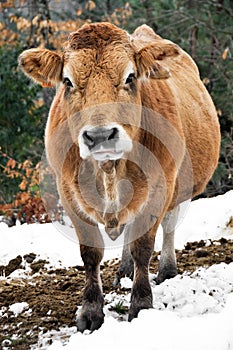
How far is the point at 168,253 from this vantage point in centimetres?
613

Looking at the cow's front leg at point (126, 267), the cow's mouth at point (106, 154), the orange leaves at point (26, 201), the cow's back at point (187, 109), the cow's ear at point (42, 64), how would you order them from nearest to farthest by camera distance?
the cow's mouth at point (106, 154), the cow's ear at point (42, 64), the cow's back at point (187, 109), the cow's front leg at point (126, 267), the orange leaves at point (26, 201)

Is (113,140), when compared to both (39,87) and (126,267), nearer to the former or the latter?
(126,267)

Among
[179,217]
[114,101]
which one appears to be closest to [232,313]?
[114,101]

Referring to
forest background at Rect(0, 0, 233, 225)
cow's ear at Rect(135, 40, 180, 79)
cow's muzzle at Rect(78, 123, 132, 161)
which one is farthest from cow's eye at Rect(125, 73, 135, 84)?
forest background at Rect(0, 0, 233, 225)

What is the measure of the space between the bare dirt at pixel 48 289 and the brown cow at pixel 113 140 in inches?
13.1

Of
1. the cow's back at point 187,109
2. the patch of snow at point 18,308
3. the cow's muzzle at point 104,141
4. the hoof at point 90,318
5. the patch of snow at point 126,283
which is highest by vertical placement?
the cow's muzzle at point 104,141

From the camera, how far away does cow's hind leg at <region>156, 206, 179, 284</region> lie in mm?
5867

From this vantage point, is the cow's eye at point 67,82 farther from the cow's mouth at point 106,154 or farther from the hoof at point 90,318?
the hoof at point 90,318

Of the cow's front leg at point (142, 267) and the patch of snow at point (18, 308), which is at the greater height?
the cow's front leg at point (142, 267)

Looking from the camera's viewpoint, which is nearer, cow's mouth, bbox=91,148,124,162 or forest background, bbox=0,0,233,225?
cow's mouth, bbox=91,148,124,162

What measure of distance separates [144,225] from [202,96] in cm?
225

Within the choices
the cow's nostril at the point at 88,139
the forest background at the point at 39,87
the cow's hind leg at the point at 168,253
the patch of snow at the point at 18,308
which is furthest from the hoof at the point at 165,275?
the forest background at the point at 39,87

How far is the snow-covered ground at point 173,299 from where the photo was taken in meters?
3.56

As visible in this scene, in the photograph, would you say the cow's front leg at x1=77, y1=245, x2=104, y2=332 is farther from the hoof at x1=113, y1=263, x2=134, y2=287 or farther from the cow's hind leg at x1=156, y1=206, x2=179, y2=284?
the cow's hind leg at x1=156, y1=206, x2=179, y2=284
